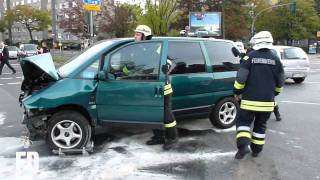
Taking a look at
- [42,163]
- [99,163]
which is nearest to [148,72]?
[99,163]

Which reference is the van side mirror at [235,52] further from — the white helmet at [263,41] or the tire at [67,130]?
the tire at [67,130]

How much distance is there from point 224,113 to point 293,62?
9.48 m

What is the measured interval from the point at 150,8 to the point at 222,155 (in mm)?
30729

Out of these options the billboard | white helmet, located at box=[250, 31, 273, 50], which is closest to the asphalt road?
white helmet, located at box=[250, 31, 273, 50]

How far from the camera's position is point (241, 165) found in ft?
18.8

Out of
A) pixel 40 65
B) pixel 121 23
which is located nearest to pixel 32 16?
pixel 121 23

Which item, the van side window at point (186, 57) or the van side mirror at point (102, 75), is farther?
the van side window at point (186, 57)

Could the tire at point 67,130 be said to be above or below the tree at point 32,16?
below

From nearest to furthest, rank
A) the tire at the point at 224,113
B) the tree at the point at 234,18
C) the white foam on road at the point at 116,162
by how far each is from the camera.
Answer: the white foam on road at the point at 116,162 < the tire at the point at 224,113 < the tree at the point at 234,18

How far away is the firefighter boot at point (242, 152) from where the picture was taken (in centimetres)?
587

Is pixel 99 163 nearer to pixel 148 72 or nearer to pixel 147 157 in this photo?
pixel 147 157

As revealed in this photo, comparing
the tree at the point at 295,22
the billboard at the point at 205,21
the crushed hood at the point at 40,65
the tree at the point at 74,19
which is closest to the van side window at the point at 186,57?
the crushed hood at the point at 40,65

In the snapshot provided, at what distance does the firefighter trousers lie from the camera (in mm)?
5867

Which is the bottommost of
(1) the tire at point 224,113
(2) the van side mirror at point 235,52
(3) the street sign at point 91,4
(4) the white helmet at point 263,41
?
(1) the tire at point 224,113
